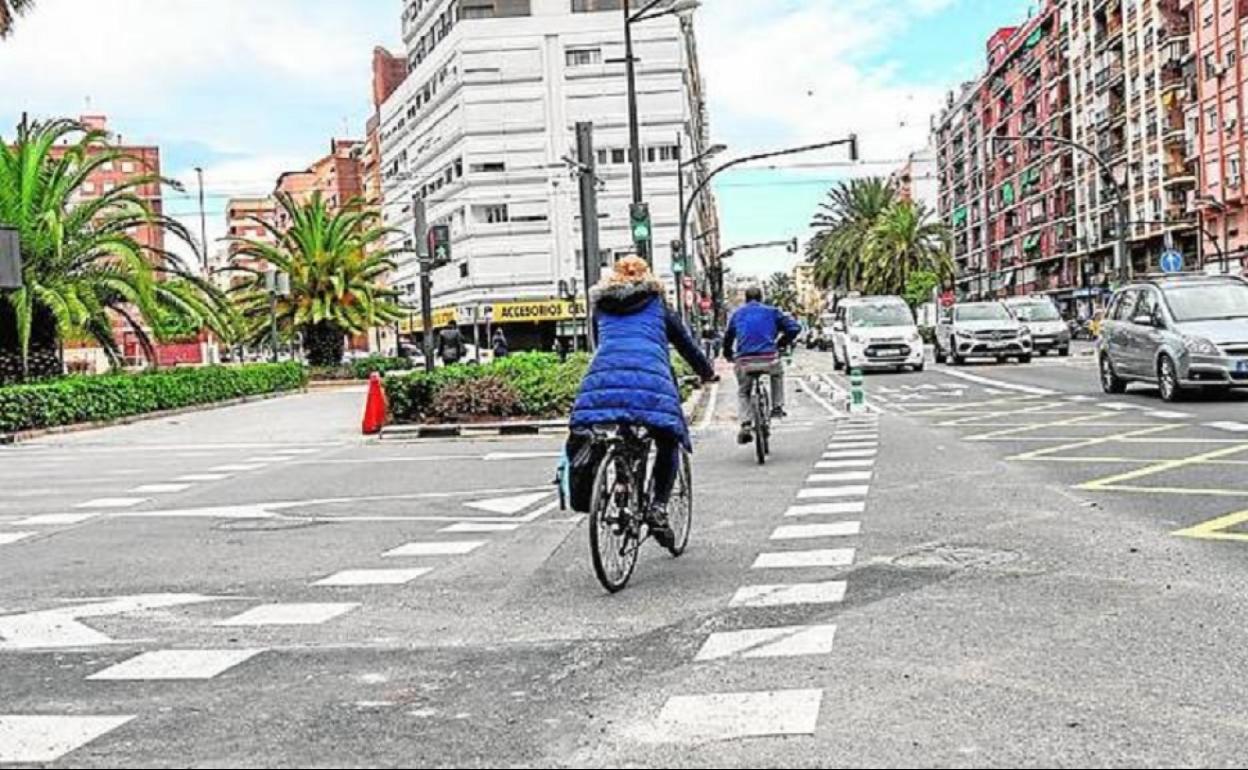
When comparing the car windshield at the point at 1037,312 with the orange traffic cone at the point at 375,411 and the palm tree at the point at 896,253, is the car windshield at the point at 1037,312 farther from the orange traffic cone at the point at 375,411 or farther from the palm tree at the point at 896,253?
the palm tree at the point at 896,253

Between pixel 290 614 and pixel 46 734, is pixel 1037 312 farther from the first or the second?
pixel 46 734

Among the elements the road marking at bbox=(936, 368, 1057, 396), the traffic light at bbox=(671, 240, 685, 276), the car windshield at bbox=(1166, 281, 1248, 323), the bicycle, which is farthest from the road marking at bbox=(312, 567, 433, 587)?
the traffic light at bbox=(671, 240, 685, 276)

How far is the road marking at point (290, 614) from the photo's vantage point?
22.9ft

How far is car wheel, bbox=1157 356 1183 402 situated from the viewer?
19156mm

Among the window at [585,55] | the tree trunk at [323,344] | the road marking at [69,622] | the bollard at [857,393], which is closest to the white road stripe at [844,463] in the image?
the road marking at [69,622]

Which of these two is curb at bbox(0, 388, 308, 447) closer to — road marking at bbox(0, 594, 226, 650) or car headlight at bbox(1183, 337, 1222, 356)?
road marking at bbox(0, 594, 226, 650)

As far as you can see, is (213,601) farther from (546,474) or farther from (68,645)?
(546,474)

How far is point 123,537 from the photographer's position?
10.6m

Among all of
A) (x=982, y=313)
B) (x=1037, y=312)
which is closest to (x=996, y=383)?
(x=982, y=313)

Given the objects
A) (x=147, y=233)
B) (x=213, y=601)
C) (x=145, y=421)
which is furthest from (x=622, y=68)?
(x=213, y=601)

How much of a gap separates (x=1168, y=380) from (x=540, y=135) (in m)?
59.7

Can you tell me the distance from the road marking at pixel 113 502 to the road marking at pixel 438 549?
4488 mm

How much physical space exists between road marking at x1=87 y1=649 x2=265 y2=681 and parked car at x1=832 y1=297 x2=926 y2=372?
30343 millimetres

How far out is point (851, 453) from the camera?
47.4 feet
